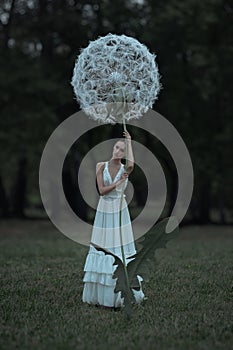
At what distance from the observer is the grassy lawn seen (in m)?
5.36

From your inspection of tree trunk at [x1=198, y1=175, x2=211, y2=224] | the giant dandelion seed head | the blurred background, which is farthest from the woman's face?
tree trunk at [x1=198, y1=175, x2=211, y2=224]

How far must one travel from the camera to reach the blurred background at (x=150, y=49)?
20516 mm

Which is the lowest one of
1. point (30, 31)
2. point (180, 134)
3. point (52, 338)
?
point (52, 338)

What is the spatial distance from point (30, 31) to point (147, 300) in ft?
57.4

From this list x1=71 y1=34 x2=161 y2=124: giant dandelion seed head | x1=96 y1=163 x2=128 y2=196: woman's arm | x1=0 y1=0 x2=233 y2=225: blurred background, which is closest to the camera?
x1=71 y1=34 x2=161 y2=124: giant dandelion seed head

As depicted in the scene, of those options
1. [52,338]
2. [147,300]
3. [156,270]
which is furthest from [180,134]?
[52,338]

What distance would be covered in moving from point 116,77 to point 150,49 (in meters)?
15.4

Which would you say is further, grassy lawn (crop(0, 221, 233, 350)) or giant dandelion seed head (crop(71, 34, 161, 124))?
giant dandelion seed head (crop(71, 34, 161, 124))

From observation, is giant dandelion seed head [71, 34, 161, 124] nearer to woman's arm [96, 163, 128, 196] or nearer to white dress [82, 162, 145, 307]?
woman's arm [96, 163, 128, 196]

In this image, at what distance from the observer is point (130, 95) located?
6.52m

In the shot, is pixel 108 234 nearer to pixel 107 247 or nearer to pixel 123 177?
pixel 107 247

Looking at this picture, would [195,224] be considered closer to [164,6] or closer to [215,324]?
[164,6]

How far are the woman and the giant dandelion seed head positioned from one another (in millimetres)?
574

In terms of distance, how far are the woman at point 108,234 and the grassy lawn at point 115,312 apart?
21 cm
